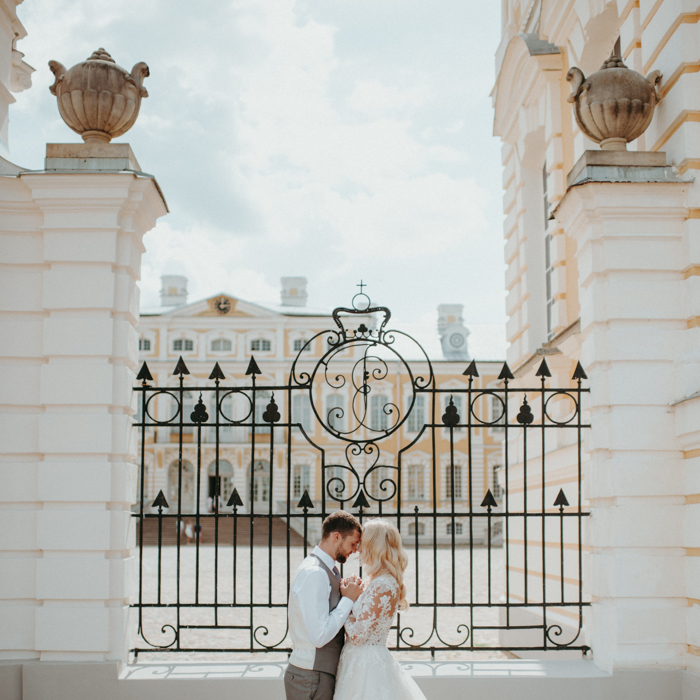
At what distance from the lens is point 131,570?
217 inches

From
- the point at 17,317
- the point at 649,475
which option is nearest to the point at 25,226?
the point at 17,317

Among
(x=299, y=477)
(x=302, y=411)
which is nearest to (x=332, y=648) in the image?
(x=299, y=477)

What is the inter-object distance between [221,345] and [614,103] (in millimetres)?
39233

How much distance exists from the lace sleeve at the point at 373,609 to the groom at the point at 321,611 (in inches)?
2.5

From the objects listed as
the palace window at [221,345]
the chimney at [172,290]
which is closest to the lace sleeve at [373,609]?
the palace window at [221,345]

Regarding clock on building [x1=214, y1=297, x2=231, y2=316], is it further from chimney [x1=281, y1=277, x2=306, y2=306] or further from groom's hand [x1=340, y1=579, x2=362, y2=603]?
groom's hand [x1=340, y1=579, x2=362, y2=603]

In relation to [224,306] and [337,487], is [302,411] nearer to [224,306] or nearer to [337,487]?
[224,306]

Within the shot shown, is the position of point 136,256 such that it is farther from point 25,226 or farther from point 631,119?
point 631,119

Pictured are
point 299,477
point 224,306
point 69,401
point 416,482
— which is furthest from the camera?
point 224,306

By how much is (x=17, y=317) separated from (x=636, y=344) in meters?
4.07

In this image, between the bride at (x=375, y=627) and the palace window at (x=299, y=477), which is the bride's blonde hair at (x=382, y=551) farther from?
the palace window at (x=299, y=477)

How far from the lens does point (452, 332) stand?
147 feet

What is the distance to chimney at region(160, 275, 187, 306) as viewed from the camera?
45.6m

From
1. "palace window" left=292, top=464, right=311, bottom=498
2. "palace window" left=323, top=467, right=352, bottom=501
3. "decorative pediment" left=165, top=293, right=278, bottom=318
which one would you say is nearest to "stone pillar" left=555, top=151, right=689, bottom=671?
"palace window" left=323, top=467, right=352, bottom=501
